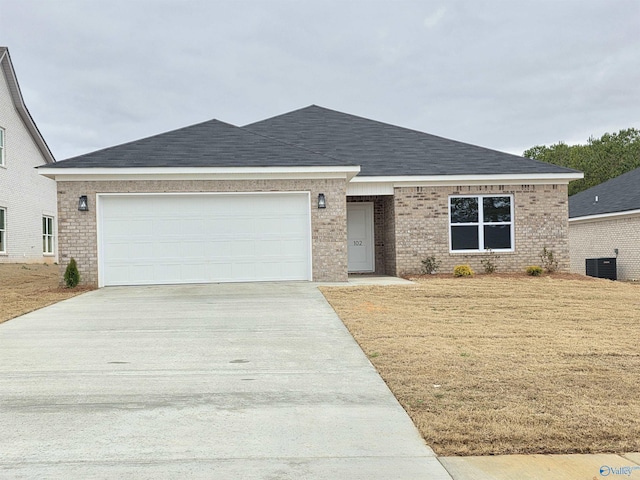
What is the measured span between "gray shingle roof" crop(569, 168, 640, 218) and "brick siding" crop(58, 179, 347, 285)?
13500 millimetres

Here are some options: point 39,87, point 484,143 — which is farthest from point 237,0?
point 484,143

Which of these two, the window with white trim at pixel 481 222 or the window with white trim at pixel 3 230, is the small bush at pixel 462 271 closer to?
the window with white trim at pixel 481 222

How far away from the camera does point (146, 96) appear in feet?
100

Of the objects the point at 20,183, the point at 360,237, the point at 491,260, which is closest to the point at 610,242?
the point at 491,260

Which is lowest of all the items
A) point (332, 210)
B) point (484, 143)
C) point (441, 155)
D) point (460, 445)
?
point (460, 445)


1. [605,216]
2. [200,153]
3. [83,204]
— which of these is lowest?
[605,216]

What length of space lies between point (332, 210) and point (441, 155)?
18.0ft

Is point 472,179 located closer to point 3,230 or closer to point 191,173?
point 191,173

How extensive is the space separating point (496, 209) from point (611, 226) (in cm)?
940

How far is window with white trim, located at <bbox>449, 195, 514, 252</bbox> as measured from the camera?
58.1 feet

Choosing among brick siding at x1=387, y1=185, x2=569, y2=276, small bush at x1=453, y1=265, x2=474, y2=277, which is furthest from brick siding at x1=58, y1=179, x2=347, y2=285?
small bush at x1=453, y1=265, x2=474, y2=277

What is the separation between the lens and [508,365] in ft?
21.4

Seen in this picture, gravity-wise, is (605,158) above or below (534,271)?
above

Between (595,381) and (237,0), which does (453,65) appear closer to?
(237,0)
